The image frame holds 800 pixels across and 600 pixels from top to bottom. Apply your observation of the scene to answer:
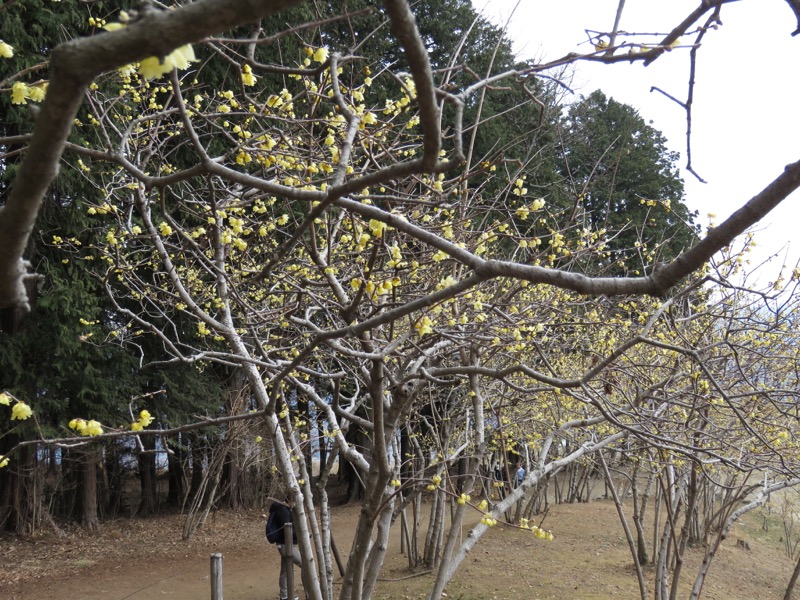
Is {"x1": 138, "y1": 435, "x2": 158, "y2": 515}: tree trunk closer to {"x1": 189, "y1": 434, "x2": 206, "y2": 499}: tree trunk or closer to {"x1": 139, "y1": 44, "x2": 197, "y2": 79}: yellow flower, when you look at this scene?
{"x1": 189, "y1": 434, "x2": 206, "y2": 499}: tree trunk

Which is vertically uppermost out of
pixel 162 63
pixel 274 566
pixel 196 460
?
pixel 162 63

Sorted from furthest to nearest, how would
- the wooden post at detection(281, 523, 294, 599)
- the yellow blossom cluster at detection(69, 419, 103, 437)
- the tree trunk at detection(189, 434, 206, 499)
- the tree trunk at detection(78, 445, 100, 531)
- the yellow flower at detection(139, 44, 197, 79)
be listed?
the tree trunk at detection(189, 434, 206, 499) < the tree trunk at detection(78, 445, 100, 531) < the wooden post at detection(281, 523, 294, 599) < the yellow blossom cluster at detection(69, 419, 103, 437) < the yellow flower at detection(139, 44, 197, 79)

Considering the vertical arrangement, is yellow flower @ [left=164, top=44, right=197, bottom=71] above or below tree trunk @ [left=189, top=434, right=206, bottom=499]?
above

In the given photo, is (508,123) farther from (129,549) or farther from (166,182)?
(166,182)

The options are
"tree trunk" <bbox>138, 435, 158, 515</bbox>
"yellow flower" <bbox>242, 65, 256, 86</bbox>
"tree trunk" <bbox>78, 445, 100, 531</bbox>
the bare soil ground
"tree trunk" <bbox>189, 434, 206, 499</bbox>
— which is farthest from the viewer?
"tree trunk" <bbox>138, 435, 158, 515</bbox>

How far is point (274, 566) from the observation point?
1057 cm

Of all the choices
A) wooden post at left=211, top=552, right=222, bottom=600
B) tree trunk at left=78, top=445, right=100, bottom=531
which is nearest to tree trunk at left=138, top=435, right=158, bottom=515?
tree trunk at left=78, top=445, right=100, bottom=531

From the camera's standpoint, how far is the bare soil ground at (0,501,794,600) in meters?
8.98

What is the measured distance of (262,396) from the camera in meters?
4.80

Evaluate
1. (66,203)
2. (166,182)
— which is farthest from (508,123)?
(166,182)

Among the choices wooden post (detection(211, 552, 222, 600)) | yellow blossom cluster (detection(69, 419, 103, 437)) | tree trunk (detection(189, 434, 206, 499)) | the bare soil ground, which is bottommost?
the bare soil ground

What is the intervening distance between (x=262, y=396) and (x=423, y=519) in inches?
397

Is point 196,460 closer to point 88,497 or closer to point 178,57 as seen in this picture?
point 88,497

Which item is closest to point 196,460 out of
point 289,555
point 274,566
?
point 274,566
